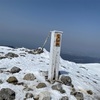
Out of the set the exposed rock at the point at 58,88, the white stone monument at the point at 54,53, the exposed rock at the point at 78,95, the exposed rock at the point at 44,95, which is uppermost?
the white stone monument at the point at 54,53

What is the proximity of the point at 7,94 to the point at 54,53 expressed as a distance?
3.20 metres

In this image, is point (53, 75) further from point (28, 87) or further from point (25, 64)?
point (25, 64)

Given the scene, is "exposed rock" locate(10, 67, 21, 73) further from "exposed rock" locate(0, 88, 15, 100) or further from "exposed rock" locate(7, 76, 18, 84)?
"exposed rock" locate(0, 88, 15, 100)

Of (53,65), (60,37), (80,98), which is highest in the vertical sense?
(60,37)

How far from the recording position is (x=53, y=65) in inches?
594

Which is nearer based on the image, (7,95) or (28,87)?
(7,95)

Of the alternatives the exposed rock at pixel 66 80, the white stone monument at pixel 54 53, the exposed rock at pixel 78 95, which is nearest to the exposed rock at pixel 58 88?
the exposed rock at pixel 78 95

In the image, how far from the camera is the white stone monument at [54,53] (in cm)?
1496

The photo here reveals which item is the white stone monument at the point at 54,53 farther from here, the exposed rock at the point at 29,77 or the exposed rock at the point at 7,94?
the exposed rock at the point at 7,94

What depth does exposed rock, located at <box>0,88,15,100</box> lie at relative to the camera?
13.0m

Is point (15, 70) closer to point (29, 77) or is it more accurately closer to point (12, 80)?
point (29, 77)

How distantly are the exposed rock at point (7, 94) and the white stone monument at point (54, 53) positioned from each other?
2.40 metres

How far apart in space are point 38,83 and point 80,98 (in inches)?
81.4

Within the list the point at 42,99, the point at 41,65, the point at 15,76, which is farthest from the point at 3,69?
the point at 42,99
